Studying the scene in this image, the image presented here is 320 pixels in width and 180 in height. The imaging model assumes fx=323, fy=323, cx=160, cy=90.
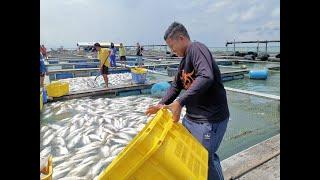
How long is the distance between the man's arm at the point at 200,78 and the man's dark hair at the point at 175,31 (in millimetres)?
282

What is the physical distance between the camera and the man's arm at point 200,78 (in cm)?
262

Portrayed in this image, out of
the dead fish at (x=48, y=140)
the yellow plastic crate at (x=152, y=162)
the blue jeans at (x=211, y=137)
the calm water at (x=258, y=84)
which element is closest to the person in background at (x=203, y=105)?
the blue jeans at (x=211, y=137)

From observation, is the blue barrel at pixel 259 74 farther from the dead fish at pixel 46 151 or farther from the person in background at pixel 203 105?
the person in background at pixel 203 105

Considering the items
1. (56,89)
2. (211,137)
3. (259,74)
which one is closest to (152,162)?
(211,137)

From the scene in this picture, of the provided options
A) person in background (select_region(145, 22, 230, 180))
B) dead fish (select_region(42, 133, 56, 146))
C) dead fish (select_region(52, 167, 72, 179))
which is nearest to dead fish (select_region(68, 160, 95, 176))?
dead fish (select_region(52, 167, 72, 179))

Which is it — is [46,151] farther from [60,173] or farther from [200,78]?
[200,78]

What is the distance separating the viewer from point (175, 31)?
2953 millimetres

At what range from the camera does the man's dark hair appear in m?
2.95

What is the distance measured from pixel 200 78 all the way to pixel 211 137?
2.03 feet

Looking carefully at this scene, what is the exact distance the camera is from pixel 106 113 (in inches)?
374

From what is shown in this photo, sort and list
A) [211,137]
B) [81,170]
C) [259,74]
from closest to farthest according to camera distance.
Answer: [211,137] → [81,170] → [259,74]
